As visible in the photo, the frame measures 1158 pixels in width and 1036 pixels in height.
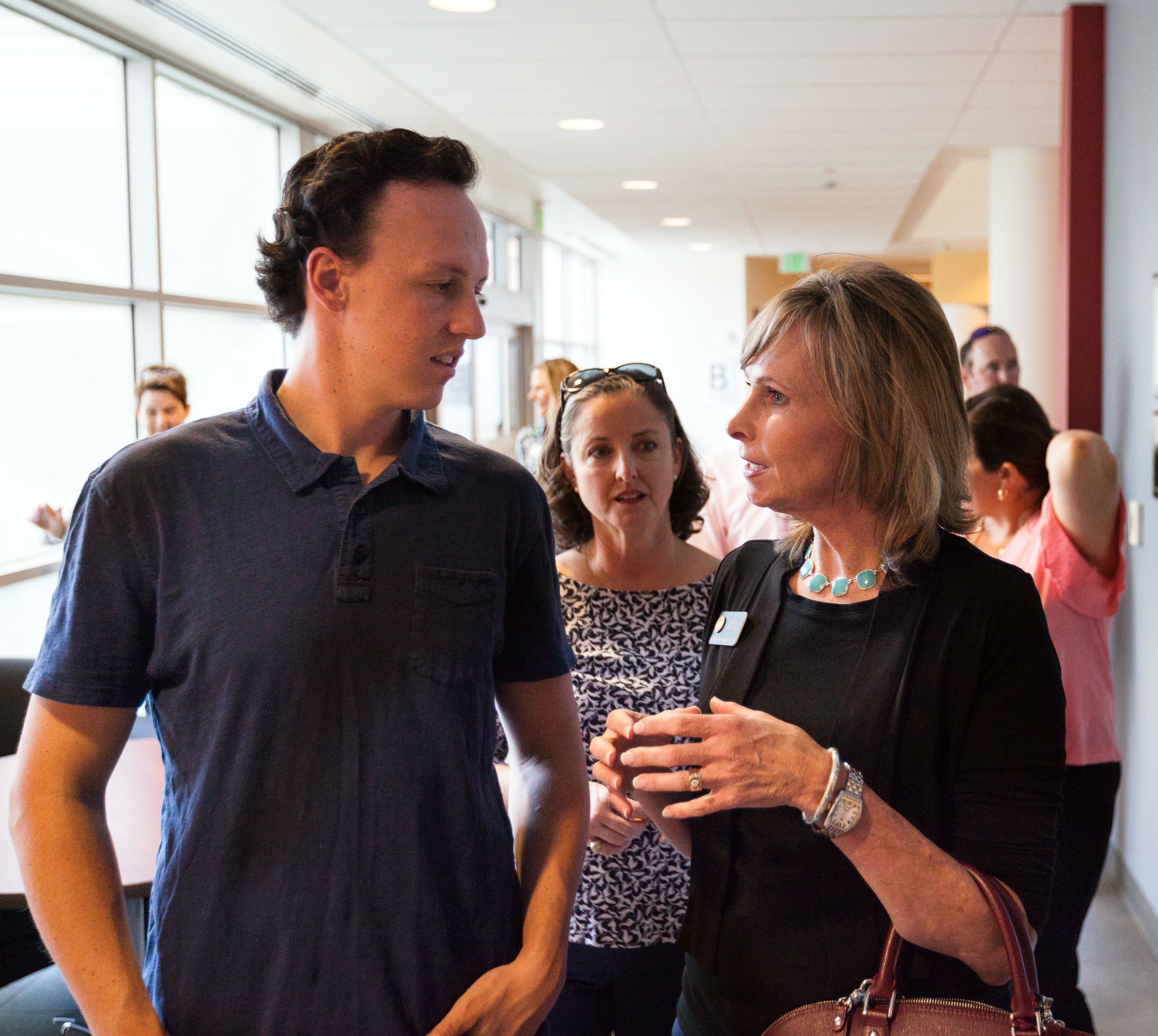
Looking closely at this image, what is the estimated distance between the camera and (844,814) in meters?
1.20

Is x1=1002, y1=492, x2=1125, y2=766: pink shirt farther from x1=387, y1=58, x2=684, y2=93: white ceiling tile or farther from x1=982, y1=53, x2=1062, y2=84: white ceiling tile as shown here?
x1=387, y1=58, x2=684, y2=93: white ceiling tile

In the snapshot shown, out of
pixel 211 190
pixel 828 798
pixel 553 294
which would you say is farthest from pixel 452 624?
pixel 553 294

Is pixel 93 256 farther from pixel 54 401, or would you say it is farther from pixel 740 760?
pixel 740 760

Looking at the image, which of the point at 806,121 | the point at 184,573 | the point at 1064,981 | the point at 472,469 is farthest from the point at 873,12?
the point at 184,573

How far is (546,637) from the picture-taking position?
4.70 ft

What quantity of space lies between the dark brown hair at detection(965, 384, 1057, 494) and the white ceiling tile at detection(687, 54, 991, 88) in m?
2.44

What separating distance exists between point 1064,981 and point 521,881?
66.4 inches

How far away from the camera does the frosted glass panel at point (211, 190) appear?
5465 mm

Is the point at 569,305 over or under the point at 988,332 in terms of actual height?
over

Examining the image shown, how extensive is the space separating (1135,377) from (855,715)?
293cm

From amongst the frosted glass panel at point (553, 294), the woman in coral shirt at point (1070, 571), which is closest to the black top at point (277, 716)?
the woman in coral shirt at point (1070, 571)

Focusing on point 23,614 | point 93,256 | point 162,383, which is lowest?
point 23,614

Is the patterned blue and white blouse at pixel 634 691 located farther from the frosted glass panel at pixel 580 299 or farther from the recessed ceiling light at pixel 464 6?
the frosted glass panel at pixel 580 299

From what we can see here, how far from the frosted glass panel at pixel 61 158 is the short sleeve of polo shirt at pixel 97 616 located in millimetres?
3551
